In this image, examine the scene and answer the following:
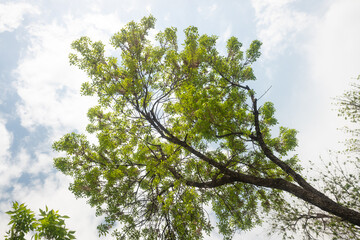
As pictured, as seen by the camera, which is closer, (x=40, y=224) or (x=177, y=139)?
(x=40, y=224)

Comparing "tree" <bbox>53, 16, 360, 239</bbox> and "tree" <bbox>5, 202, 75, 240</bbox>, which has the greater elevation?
"tree" <bbox>53, 16, 360, 239</bbox>

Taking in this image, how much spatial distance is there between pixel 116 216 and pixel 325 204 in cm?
741

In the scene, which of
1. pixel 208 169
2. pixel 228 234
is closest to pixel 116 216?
pixel 208 169

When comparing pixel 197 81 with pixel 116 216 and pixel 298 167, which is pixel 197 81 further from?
pixel 116 216

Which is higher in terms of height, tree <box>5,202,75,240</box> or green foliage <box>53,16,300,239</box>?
green foliage <box>53,16,300,239</box>

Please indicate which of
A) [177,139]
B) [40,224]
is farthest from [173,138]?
[40,224]

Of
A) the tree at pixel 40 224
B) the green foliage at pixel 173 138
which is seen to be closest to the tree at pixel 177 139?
the green foliage at pixel 173 138

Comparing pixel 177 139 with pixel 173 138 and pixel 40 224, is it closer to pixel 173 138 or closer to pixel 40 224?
pixel 173 138

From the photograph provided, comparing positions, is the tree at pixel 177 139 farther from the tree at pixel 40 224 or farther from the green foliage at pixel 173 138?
the tree at pixel 40 224

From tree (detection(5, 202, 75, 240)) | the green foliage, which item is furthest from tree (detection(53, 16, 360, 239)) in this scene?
tree (detection(5, 202, 75, 240))

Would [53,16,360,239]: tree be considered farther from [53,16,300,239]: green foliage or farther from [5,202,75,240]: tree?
[5,202,75,240]: tree

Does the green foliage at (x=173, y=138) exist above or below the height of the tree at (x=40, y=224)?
above

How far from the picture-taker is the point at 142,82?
712 centimetres

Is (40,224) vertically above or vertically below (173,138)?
below
